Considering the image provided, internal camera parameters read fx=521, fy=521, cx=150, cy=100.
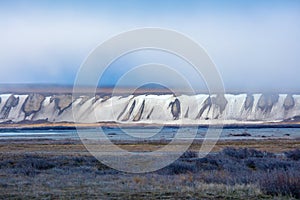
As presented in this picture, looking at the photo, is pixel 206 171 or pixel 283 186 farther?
pixel 206 171

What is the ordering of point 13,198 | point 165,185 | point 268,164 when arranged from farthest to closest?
point 268,164 < point 165,185 < point 13,198

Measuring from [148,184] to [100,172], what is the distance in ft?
21.5

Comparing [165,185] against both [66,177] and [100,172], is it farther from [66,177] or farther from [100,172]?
[100,172]

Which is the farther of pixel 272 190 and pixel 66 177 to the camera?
pixel 66 177

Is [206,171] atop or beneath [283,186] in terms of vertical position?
beneath

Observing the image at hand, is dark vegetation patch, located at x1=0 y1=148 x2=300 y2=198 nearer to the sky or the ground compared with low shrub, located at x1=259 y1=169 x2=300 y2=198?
nearer to the ground

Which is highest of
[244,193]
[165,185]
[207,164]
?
[244,193]

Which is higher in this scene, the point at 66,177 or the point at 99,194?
the point at 99,194

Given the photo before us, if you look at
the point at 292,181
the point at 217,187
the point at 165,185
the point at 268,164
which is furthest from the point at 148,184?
the point at 268,164

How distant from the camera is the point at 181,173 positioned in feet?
84.0

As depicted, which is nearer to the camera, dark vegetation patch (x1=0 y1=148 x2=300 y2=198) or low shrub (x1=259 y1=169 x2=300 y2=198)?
low shrub (x1=259 y1=169 x2=300 y2=198)

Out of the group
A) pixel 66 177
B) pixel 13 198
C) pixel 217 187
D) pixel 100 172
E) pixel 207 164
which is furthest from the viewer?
pixel 207 164

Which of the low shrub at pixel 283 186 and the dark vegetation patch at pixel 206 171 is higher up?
the low shrub at pixel 283 186

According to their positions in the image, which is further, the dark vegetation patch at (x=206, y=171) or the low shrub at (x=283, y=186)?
the dark vegetation patch at (x=206, y=171)
